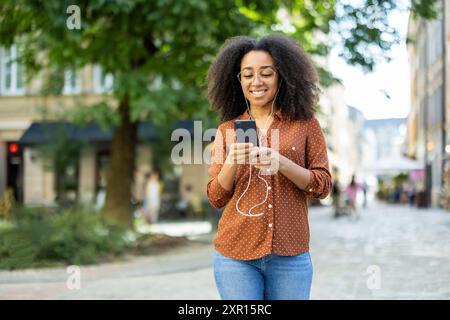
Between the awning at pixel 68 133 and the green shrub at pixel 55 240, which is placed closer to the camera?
the green shrub at pixel 55 240

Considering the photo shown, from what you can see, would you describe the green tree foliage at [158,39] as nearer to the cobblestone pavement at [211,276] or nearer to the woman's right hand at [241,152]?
the cobblestone pavement at [211,276]

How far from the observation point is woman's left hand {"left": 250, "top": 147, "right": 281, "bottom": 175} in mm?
2570

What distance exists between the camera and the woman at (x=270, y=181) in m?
2.73

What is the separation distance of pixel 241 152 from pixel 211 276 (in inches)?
295

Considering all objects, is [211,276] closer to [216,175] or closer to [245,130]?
[216,175]

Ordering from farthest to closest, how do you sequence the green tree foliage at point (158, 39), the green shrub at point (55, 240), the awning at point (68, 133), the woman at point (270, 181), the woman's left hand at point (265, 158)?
1. the awning at point (68, 133)
2. the green tree foliage at point (158, 39)
3. the green shrub at point (55, 240)
4. the woman at point (270, 181)
5. the woman's left hand at point (265, 158)

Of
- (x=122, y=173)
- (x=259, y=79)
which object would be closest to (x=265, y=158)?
(x=259, y=79)

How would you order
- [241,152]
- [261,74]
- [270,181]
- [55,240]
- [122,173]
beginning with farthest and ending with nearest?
[122,173]
[55,240]
[261,74]
[270,181]
[241,152]

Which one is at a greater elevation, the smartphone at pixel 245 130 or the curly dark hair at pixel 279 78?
the curly dark hair at pixel 279 78

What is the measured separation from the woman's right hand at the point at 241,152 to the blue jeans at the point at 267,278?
17.2 inches

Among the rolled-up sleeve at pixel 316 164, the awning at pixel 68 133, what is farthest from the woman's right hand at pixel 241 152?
the awning at pixel 68 133

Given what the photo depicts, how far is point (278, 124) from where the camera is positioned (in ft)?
9.45

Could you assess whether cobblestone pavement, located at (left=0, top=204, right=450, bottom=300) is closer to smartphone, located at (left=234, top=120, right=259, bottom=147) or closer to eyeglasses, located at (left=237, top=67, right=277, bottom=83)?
eyeglasses, located at (left=237, top=67, right=277, bottom=83)

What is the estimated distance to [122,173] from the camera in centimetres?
1378
